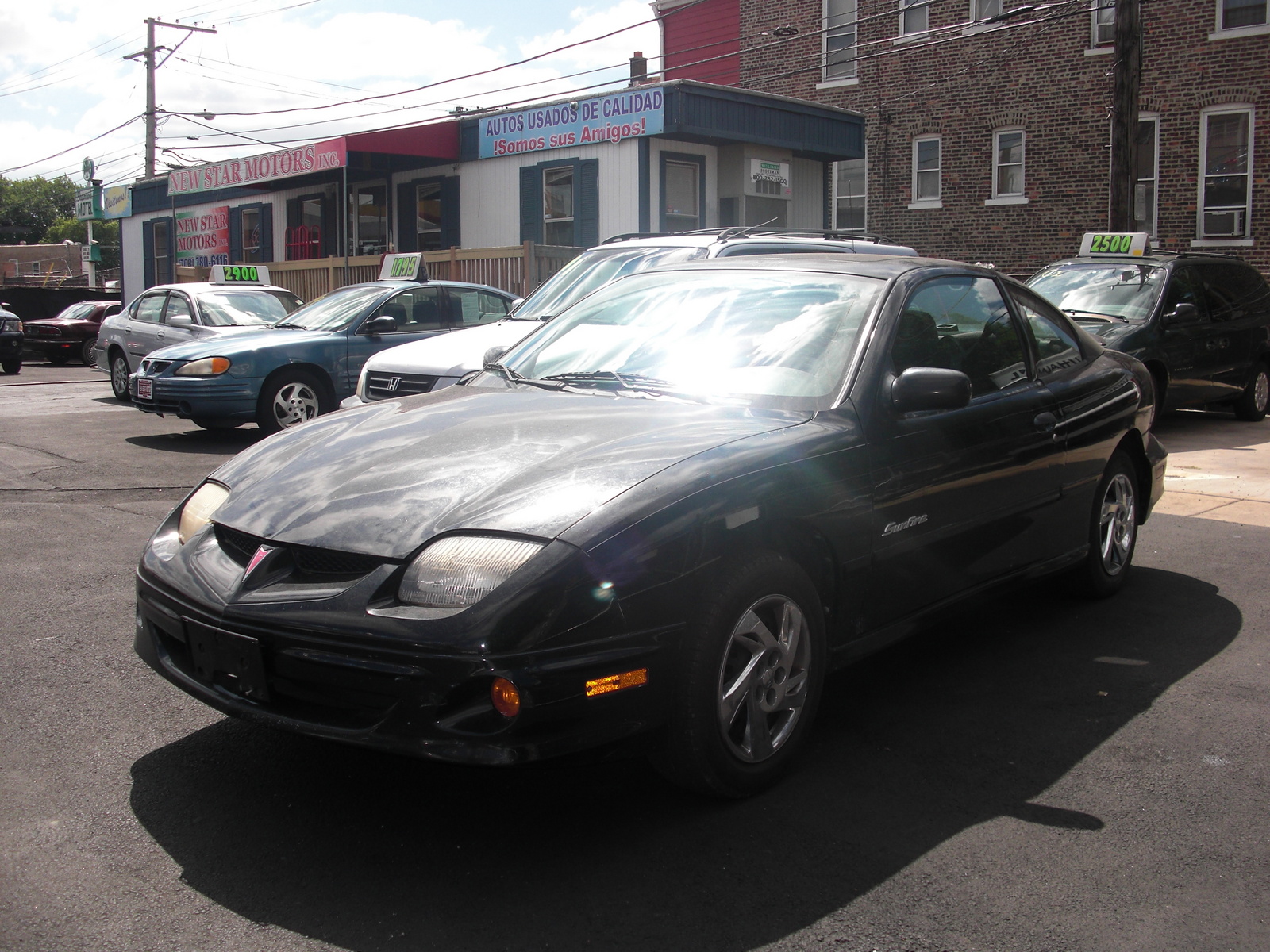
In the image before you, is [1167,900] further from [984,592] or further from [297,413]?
[297,413]

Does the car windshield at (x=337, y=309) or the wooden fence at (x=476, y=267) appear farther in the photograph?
the wooden fence at (x=476, y=267)

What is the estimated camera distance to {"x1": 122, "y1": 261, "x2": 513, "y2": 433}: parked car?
11.0 meters

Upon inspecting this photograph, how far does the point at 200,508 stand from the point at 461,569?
47.1 inches

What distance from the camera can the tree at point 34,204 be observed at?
13108 cm

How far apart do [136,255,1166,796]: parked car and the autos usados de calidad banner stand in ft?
47.2

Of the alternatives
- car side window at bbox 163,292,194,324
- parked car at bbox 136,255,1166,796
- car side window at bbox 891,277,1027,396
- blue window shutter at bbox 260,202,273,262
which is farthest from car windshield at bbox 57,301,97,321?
car side window at bbox 891,277,1027,396

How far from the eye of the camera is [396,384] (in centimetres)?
877

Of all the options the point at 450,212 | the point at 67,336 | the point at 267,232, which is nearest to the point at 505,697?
the point at 450,212

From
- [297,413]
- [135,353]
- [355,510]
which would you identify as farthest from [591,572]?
[135,353]

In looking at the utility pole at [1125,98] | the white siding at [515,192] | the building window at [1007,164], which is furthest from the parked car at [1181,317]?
the building window at [1007,164]

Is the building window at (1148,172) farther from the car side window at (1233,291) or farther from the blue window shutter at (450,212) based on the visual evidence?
the blue window shutter at (450,212)

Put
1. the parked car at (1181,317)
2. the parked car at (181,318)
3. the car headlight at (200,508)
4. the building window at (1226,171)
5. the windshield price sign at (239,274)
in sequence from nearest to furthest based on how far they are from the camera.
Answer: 1. the car headlight at (200,508)
2. the parked car at (1181,317)
3. the parked car at (181,318)
4. the windshield price sign at (239,274)
5. the building window at (1226,171)

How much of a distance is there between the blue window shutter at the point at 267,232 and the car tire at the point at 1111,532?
957 inches

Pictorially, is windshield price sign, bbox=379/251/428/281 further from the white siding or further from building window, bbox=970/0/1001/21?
building window, bbox=970/0/1001/21
